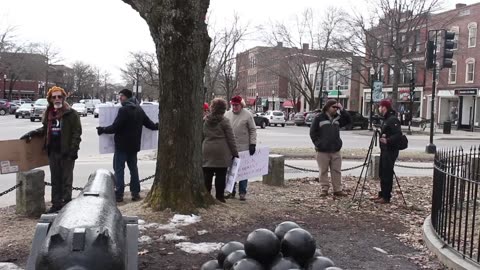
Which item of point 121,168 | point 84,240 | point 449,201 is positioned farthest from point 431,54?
point 84,240

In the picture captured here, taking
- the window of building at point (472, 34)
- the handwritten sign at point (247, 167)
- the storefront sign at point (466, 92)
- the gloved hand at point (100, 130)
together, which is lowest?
the handwritten sign at point (247, 167)

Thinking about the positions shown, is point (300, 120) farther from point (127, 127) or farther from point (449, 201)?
point (449, 201)

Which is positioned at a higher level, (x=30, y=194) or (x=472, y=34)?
(x=472, y=34)

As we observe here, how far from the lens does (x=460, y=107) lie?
49.0 meters

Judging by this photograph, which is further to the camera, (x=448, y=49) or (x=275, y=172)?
(x=448, y=49)

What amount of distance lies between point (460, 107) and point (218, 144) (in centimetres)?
4619

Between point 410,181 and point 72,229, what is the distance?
1084cm

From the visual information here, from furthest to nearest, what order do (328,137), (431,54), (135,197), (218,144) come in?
(431,54)
(328,137)
(135,197)
(218,144)

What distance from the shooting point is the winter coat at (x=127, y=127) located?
8.22 m

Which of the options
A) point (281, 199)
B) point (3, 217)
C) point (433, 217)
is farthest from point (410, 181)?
point (3, 217)

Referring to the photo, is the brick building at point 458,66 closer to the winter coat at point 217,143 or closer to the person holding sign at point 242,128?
the person holding sign at point 242,128

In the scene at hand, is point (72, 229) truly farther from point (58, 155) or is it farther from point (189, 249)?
point (58, 155)

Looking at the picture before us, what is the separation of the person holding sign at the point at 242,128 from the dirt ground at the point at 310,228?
0.33 m

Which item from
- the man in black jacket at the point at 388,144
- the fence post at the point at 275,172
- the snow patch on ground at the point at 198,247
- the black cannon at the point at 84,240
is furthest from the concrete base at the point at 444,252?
the fence post at the point at 275,172
